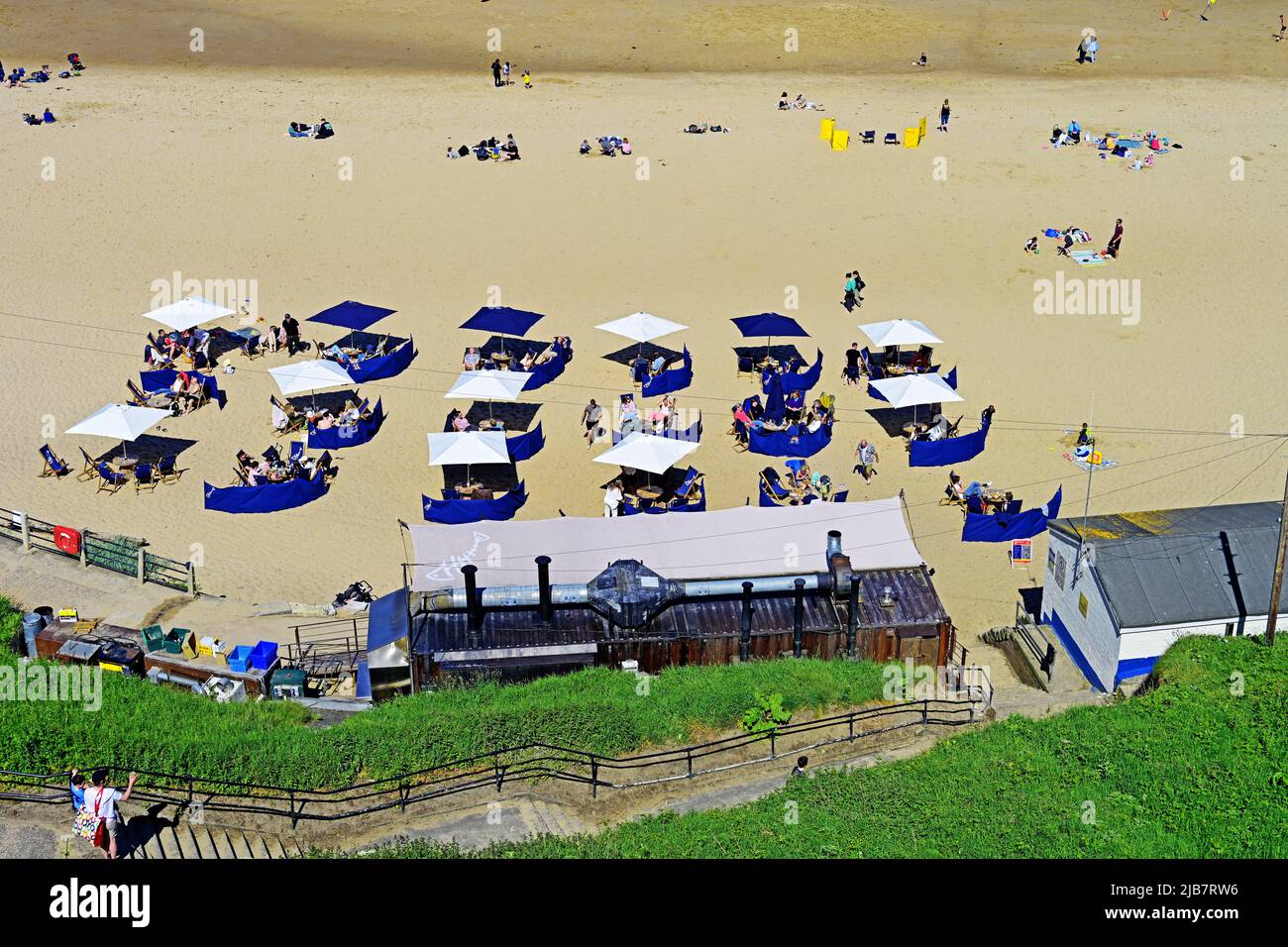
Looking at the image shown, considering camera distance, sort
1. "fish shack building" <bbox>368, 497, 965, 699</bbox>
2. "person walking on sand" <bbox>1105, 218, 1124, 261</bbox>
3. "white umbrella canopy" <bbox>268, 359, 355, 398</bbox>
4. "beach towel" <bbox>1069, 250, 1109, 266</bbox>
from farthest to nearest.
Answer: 1. "person walking on sand" <bbox>1105, 218, 1124, 261</bbox>
2. "beach towel" <bbox>1069, 250, 1109, 266</bbox>
3. "white umbrella canopy" <bbox>268, 359, 355, 398</bbox>
4. "fish shack building" <bbox>368, 497, 965, 699</bbox>

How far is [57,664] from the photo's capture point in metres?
20.0

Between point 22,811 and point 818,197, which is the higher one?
point 818,197

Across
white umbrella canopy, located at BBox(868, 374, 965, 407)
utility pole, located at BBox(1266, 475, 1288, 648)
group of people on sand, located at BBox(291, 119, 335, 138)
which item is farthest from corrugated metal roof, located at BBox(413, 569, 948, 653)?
group of people on sand, located at BBox(291, 119, 335, 138)

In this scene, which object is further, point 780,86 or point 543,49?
point 543,49

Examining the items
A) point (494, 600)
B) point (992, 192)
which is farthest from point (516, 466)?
point (992, 192)

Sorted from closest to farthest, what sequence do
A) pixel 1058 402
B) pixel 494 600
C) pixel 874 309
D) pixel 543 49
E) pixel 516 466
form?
pixel 494 600, pixel 516 466, pixel 1058 402, pixel 874 309, pixel 543 49

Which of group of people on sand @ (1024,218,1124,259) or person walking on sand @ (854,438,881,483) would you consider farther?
group of people on sand @ (1024,218,1124,259)

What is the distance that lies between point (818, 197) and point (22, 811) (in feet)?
102

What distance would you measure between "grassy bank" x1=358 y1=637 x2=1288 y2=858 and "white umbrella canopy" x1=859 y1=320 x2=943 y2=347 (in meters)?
14.5

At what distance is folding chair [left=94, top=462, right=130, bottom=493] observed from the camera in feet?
91.3

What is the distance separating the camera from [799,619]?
20797 millimetres

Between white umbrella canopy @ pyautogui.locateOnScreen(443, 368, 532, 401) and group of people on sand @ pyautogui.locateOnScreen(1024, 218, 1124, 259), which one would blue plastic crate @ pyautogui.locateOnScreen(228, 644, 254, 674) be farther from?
group of people on sand @ pyautogui.locateOnScreen(1024, 218, 1124, 259)
